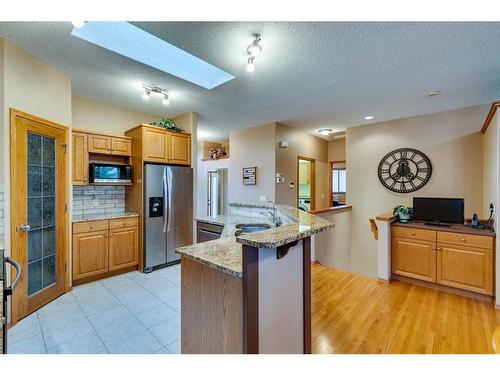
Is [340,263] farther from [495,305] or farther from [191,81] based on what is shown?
[191,81]

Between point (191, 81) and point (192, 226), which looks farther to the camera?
point (192, 226)

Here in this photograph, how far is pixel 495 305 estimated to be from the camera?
8.27ft

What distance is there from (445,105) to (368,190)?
1793 mm

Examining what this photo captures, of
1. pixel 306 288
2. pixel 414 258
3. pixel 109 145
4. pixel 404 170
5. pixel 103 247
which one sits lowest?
pixel 414 258

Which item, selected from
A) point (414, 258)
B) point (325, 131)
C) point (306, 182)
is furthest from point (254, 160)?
point (306, 182)

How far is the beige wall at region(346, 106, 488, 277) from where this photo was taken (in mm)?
3607

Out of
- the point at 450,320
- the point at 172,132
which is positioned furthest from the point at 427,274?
the point at 172,132

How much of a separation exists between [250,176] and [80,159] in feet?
9.57

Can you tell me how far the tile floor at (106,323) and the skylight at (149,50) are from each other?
2604 mm

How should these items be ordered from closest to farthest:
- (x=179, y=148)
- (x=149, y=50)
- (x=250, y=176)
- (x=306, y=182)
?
(x=149, y=50)
(x=179, y=148)
(x=250, y=176)
(x=306, y=182)

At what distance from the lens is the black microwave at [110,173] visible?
10.7 ft

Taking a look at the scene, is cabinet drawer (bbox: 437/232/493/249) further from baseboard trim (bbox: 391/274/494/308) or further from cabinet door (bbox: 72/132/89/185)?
cabinet door (bbox: 72/132/89/185)

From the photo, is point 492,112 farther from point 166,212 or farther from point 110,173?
point 110,173

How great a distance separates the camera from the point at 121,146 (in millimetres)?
3609
